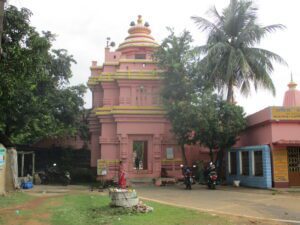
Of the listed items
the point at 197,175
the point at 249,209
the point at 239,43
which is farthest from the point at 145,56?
the point at 249,209

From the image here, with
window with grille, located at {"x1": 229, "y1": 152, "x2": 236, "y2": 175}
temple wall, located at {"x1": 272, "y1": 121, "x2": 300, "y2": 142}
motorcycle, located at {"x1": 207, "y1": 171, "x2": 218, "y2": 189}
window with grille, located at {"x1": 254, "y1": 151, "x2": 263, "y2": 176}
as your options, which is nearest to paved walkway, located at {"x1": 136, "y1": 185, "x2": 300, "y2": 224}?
window with grille, located at {"x1": 254, "y1": 151, "x2": 263, "y2": 176}

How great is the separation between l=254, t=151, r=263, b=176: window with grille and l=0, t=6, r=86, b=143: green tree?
10606mm

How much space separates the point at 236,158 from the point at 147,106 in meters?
Answer: 5.82

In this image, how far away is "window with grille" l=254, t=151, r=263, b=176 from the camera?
19.1 m

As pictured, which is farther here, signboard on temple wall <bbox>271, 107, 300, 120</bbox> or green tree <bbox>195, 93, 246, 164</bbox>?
green tree <bbox>195, 93, 246, 164</bbox>

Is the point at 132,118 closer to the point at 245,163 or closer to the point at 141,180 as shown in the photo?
the point at 141,180

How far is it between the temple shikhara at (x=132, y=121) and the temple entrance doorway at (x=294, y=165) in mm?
6934

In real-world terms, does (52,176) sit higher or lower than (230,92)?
lower

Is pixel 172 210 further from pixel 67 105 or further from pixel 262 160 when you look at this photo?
pixel 67 105

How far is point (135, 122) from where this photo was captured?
2291 cm

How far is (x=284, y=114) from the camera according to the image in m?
18.8

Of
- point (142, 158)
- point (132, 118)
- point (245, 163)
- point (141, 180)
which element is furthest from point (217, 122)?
point (142, 158)

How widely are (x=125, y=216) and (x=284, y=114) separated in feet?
37.5

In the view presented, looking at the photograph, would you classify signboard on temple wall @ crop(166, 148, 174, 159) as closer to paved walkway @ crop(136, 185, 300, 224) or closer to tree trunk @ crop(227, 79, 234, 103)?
tree trunk @ crop(227, 79, 234, 103)
